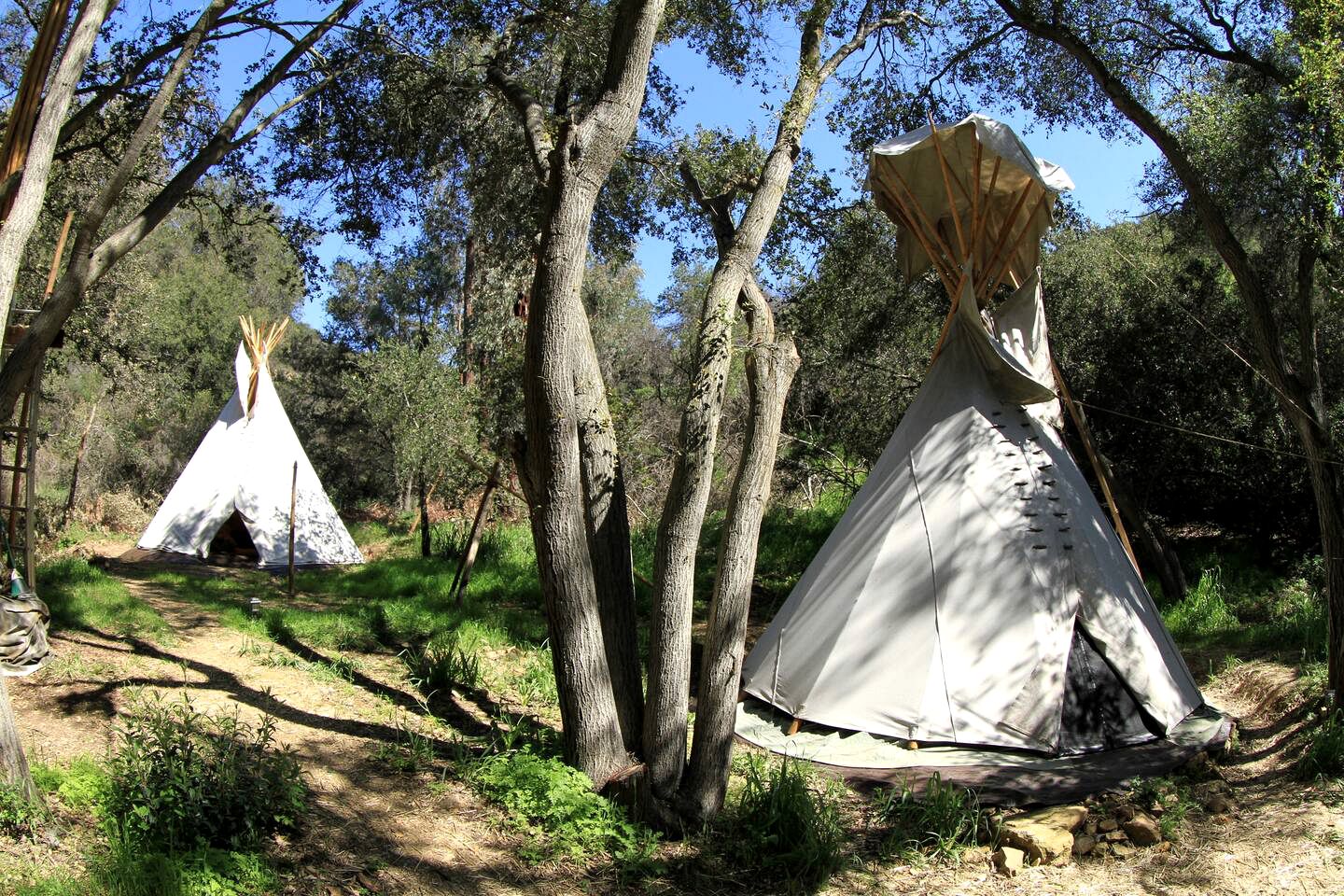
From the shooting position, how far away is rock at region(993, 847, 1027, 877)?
4824 millimetres

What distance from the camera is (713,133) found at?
23.4 feet

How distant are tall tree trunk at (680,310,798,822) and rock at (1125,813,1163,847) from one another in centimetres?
208

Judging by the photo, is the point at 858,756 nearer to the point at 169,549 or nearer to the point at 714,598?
the point at 714,598

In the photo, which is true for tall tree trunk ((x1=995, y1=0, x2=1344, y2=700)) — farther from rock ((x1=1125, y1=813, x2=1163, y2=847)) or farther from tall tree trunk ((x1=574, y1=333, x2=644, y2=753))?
tall tree trunk ((x1=574, y1=333, x2=644, y2=753))

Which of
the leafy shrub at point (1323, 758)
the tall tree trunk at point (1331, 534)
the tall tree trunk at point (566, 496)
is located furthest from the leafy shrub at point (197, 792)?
the tall tree trunk at point (1331, 534)

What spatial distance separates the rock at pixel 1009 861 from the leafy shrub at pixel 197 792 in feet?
10.8

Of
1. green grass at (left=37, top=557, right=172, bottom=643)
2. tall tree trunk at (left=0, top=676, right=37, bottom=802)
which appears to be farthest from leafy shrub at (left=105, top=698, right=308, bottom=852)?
green grass at (left=37, top=557, right=172, bottom=643)

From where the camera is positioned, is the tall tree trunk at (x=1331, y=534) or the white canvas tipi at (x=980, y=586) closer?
the tall tree trunk at (x=1331, y=534)

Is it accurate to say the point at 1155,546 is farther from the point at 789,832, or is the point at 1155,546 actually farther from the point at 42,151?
the point at 42,151

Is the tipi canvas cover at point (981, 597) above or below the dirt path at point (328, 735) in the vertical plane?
above

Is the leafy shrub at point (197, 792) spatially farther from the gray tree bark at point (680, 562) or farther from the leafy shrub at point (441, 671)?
the leafy shrub at point (441, 671)

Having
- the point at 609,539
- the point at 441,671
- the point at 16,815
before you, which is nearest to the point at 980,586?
the point at 609,539

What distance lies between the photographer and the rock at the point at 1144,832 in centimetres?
508

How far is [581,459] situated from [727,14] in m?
4.28
